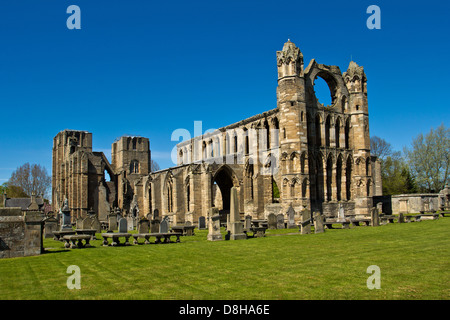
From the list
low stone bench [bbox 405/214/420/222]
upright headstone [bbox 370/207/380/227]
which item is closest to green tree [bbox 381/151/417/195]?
low stone bench [bbox 405/214/420/222]

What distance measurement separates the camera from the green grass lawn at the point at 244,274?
22.9 ft

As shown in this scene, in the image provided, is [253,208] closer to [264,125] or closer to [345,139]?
[264,125]

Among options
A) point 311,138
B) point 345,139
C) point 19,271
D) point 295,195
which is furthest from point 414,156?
point 19,271

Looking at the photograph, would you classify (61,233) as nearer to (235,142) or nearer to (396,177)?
(235,142)

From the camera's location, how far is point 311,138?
3591cm

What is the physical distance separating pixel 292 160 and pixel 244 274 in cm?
2533

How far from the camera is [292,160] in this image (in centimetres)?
3347

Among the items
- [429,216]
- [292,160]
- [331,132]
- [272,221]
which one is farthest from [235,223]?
[331,132]

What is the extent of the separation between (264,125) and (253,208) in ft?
26.3

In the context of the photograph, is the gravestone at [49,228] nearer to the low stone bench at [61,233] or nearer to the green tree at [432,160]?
the low stone bench at [61,233]

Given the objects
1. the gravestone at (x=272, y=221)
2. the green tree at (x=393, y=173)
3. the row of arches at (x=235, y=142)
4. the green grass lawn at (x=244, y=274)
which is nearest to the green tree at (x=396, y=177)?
the green tree at (x=393, y=173)

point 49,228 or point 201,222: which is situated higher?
point 49,228

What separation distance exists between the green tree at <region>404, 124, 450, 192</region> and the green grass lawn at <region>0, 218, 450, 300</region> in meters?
40.4

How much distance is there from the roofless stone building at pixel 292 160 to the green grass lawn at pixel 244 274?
68.3 feet
